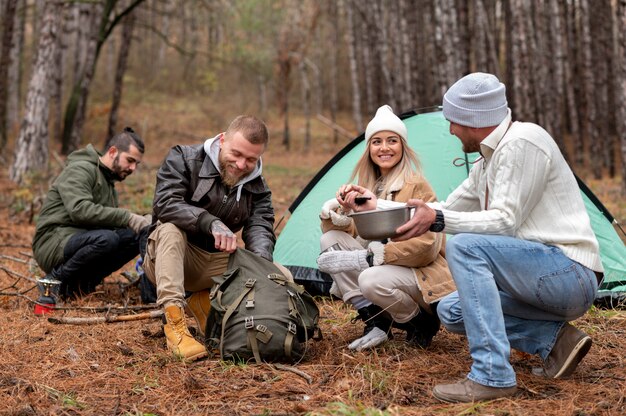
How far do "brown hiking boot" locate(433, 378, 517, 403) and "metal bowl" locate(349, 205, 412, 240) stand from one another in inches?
27.4

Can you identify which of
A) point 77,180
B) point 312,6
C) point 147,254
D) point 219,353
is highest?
point 312,6

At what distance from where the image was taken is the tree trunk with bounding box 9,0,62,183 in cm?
1048

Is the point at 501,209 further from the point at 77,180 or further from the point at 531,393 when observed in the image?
the point at 77,180

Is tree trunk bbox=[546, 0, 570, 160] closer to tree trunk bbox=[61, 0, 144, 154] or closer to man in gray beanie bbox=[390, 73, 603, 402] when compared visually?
tree trunk bbox=[61, 0, 144, 154]

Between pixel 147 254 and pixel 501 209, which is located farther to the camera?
pixel 147 254

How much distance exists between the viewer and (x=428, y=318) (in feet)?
12.3

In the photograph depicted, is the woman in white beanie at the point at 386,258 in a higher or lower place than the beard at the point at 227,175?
lower

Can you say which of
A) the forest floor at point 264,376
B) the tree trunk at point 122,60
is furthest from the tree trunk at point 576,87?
the forest floor at point 264,376

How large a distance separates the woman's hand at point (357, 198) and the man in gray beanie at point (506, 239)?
385 mm

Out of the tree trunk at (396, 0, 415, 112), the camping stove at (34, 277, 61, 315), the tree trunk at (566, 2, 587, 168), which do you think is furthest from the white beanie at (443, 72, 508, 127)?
the tree trunk at (396, 0, 415, 112)

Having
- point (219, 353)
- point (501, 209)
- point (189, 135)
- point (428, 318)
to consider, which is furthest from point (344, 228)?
point (189, 135)

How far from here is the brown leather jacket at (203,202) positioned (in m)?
3.85

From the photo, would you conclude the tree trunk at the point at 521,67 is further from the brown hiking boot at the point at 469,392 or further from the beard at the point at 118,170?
the brown hiking boot at the point at 469,392

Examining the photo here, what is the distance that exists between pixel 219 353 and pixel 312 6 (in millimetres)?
19871
